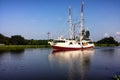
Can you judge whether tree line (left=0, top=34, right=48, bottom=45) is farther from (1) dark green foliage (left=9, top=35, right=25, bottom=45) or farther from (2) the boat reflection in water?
(2) the boat reflection in water

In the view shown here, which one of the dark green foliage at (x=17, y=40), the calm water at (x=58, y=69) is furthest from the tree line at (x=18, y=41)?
the calm water at (x=58, y=69)

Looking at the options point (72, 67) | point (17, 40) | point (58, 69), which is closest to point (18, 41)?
point (17, 40)

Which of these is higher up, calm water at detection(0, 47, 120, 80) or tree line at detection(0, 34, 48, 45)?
tree line at detection(0, 34, 48, 45)

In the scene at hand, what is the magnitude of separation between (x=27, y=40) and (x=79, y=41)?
65.3 m

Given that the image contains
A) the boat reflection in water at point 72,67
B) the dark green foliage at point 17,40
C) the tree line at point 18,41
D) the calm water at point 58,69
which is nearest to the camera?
the calm water at point 58,69

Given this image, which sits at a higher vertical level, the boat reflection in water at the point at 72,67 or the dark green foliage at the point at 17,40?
the dark green foliage at the point at 17,40

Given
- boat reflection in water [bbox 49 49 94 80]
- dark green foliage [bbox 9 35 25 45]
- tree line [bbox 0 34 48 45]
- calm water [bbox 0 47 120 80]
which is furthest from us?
dark green foliage [bbox 9 35 25 45]

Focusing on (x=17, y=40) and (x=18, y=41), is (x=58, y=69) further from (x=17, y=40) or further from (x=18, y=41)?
(x=18, y=41)

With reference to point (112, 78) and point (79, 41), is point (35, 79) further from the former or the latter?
point (79, 41)

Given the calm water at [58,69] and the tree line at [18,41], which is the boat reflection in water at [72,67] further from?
the tree line at [18,41]

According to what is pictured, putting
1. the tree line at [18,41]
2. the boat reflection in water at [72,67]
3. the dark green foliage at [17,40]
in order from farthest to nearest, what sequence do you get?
the dark green foliage at [17,40] → the tree line at [18,41] → the boat reflection in water at [72,67]

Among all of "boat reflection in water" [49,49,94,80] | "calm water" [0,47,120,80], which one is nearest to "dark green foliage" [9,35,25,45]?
"calm water" [0,47,120,80]

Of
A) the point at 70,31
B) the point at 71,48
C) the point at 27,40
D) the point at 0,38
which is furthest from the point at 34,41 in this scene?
the point at 71,48

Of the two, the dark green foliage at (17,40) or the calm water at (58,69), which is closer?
the calm water at (58,69)
